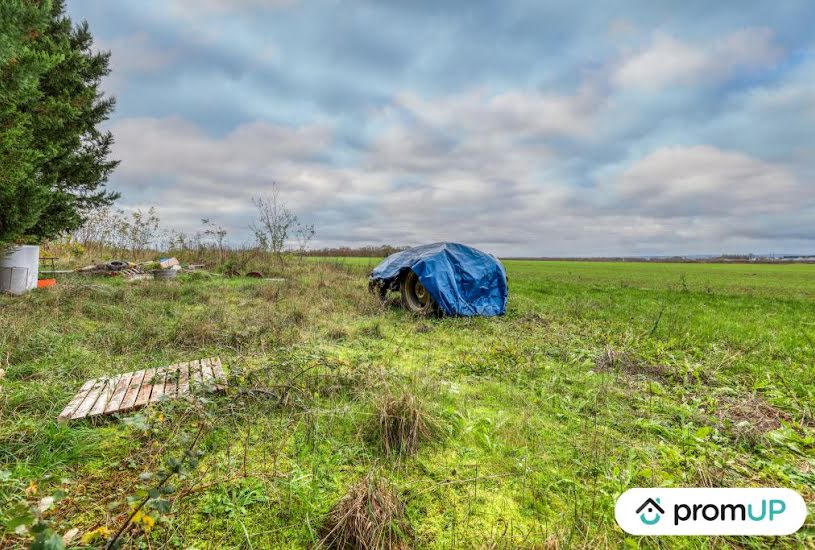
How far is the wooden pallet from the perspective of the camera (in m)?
3.00

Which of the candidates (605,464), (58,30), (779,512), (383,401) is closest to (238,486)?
(383,401)

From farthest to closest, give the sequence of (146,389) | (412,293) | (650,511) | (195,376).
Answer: (412,293)
(195,376)
(146,389)
(650,511)

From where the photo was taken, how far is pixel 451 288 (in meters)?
8.09

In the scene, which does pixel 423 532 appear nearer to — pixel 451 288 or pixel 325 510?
pixel 325 510

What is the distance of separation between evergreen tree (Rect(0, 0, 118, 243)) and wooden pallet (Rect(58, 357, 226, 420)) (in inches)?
197

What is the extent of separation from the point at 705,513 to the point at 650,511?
0.35 metres

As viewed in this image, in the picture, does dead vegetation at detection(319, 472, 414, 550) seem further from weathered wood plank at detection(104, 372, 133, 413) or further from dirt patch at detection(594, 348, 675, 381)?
dirt patch at detection(594, 348, 675, 381)

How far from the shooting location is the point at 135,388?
3.44m

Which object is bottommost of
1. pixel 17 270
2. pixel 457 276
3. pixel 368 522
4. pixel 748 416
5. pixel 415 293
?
pixel 748 416

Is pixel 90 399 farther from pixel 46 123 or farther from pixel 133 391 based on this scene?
pixel 46 123

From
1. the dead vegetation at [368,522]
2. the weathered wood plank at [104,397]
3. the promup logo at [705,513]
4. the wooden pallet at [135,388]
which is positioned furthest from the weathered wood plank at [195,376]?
the promup logo at [705,513]

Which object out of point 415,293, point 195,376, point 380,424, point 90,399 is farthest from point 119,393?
point 415,293

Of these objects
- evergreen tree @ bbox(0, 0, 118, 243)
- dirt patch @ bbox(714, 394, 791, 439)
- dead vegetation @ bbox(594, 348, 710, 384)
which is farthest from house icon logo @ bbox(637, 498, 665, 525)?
evergreen tree @ bbox(0, 0, 118, 243)

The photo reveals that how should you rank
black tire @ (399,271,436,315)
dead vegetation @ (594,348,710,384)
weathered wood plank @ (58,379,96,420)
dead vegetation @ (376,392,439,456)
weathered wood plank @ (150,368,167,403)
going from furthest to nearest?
black tire @ (399,271,436,315) → dead vegetation @ (594,348,710,384) → weathered wood plank @ (150,368,167,403) → weathered wood plank @ (58,379,96,420) → dead vegetation @ (376,392,439,456)
